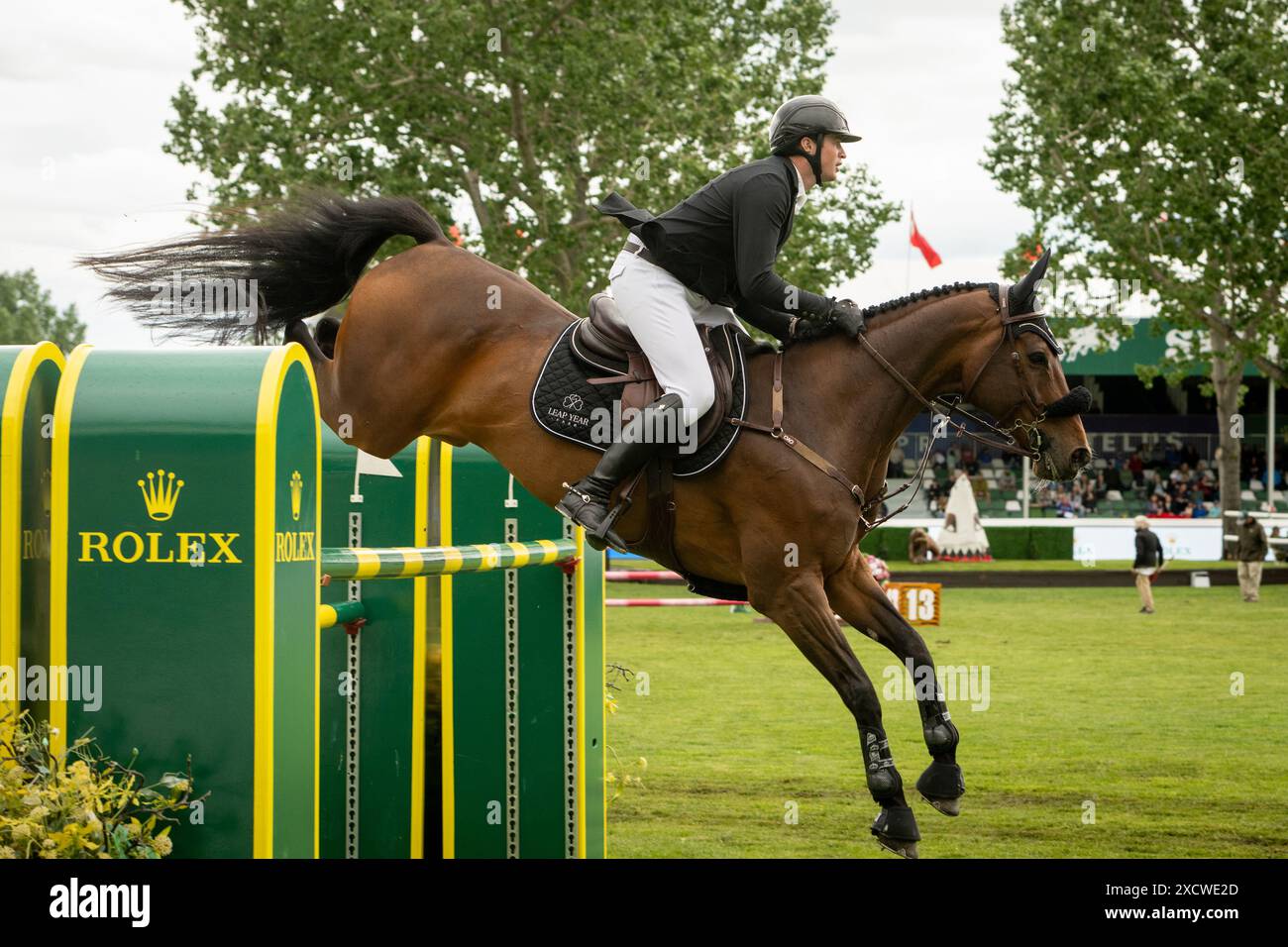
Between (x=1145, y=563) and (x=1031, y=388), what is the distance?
625 inches

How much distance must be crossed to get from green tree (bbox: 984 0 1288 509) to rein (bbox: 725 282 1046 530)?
20068 millimetres

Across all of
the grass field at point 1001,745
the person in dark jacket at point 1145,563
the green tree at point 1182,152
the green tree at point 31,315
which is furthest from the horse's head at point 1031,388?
the green tree at point 31,315

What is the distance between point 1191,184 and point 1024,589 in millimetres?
8314

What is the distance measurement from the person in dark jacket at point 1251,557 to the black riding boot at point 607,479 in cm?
1863

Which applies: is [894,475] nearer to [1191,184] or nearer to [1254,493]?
[1254,493]

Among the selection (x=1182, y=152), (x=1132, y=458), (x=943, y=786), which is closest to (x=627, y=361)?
(x=943, y=786)

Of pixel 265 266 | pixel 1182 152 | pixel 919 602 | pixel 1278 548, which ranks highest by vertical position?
pixel 1182 152

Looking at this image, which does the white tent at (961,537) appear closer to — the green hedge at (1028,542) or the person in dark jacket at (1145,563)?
the green hedge at (1028,542)

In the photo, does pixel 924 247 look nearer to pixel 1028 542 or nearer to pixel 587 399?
pixel 1028 542

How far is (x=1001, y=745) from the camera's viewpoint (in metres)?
9.48

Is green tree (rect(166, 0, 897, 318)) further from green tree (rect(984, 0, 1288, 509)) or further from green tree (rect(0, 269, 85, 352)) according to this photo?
green tree (rect(0, 269, 85, 352))

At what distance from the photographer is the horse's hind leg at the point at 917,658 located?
461 centimetres

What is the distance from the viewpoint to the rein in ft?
15.8
